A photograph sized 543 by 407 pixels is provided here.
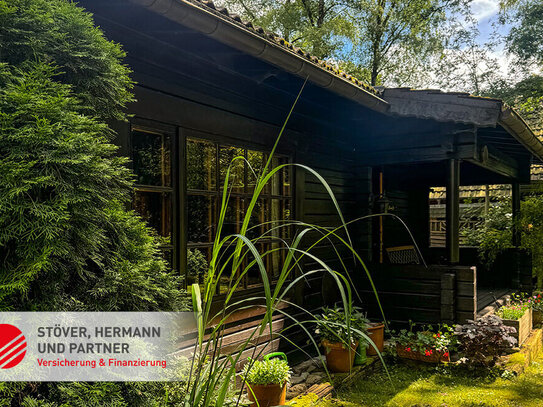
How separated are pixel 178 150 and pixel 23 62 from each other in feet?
5.00

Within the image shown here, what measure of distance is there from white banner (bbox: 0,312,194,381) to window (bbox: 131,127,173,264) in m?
1.04

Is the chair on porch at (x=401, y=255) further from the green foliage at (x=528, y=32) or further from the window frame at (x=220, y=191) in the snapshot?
the green foliage at (x=528, y=32)

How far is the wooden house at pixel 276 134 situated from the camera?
110 inches

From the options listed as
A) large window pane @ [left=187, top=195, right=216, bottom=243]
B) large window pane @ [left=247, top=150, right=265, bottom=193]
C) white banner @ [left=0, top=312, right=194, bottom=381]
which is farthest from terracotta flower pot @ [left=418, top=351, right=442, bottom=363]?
white banner @ [left=0, top=312, right=194, bottom=381]

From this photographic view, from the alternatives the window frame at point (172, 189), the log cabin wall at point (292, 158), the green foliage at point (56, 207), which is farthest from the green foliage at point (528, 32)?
the green foliage at point (56, 207)

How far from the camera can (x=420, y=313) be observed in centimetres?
496

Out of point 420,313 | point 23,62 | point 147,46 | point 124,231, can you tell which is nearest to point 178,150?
point 147,46

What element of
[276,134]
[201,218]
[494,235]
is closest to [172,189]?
[201,218]

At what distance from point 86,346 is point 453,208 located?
14.1 feet

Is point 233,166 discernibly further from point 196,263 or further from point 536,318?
point 536,318

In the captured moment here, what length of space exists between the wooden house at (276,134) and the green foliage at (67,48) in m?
0.41

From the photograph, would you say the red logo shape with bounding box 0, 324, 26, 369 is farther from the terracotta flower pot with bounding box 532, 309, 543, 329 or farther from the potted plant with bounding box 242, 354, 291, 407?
the terracotta flower pot with bounding box 532, 309, 543, 329

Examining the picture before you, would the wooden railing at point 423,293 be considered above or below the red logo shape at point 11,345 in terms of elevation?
below

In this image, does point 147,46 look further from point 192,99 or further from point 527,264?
point 527,264
